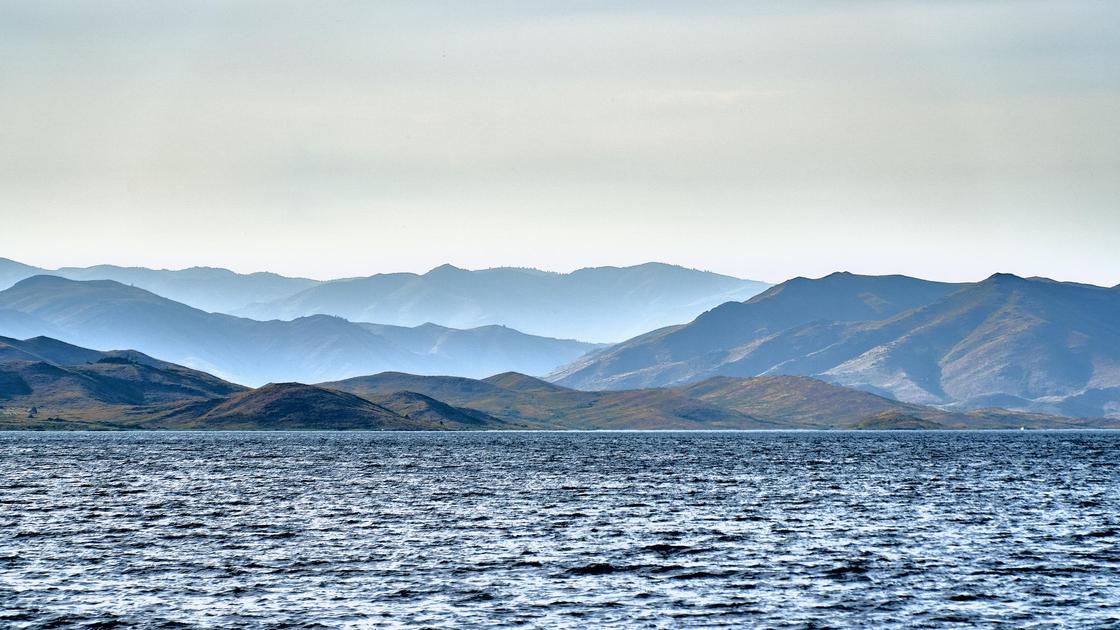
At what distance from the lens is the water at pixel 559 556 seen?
201ft

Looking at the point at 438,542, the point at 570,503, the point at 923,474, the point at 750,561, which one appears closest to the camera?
the point at 750,561

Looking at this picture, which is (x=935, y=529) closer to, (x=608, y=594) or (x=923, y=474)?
(x=608, y=594)

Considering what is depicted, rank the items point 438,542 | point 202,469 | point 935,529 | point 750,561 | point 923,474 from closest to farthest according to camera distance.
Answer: point 750,561
point 438,542
point 935,529
point 923,474
point 202,469

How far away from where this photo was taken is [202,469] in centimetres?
19462

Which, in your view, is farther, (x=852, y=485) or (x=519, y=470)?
(x=519, y=470)

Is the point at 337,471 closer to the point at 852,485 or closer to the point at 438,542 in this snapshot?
the point at 852,485

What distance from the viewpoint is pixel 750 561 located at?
78.9 m

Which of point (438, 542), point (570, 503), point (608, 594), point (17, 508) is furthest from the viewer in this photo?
point (570, 503)

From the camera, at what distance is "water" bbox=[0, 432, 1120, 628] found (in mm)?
61156

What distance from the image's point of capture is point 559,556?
268 feet

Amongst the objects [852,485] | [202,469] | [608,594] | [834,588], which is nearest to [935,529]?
[834,588]

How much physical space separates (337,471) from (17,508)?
2963 inches

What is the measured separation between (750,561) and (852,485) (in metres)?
79.2

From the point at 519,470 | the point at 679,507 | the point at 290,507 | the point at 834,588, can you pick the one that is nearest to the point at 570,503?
the point at 679,507
